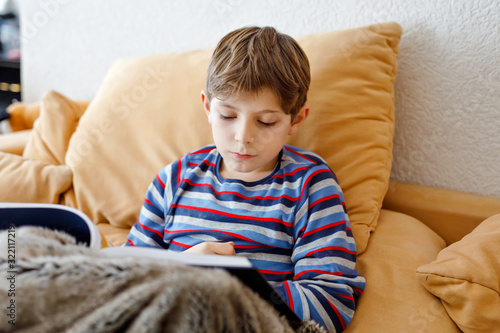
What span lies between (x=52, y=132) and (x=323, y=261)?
101 centimetres

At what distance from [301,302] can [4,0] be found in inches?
94.2

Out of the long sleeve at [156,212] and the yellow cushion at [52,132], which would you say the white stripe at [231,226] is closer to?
the long sleeve at [156,212]

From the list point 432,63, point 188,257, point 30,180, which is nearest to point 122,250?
point 188,257

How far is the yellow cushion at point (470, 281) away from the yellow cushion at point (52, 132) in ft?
3.69

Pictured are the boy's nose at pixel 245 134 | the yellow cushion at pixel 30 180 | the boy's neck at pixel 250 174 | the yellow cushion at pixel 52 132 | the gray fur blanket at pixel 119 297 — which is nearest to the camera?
the gray fur blanket at pixel 119 297

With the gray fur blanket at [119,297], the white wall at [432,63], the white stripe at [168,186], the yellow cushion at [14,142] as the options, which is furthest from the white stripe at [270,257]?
the yellow cushion at [14,142]

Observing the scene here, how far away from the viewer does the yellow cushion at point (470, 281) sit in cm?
72

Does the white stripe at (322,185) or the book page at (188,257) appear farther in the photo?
the white stripe at (322,185)

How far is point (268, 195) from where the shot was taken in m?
0.91

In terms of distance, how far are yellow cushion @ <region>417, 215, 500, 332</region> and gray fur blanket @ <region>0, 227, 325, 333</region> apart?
396 millimetres

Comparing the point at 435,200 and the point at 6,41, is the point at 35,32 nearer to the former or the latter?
the point at 6,41

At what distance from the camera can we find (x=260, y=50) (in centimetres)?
86

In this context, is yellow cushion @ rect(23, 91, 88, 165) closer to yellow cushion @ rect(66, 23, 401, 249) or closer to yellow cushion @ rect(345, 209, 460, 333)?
yellow cushion @ rect(66, 23, 401, 249)

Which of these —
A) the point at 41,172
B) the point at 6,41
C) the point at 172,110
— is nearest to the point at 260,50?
the point at 172,110
